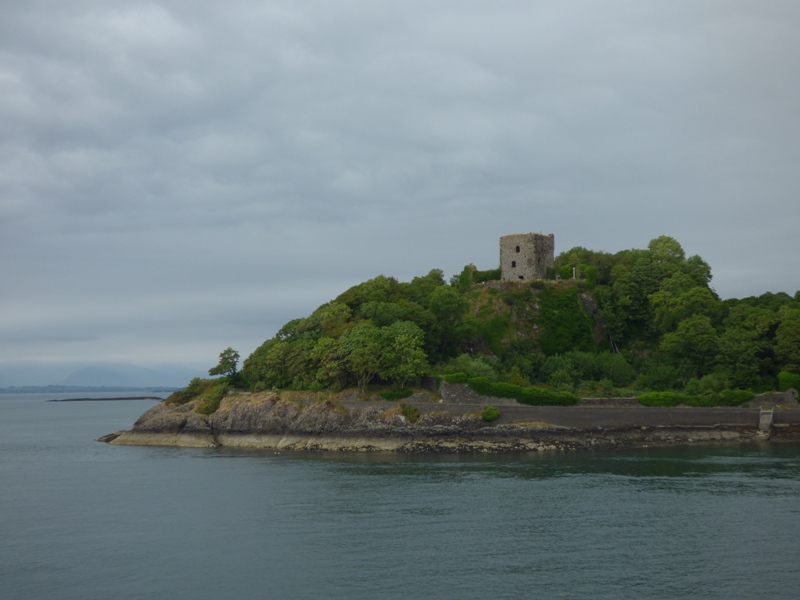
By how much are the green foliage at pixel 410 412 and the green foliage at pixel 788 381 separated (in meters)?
30.5

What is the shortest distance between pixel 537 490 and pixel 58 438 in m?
62.6

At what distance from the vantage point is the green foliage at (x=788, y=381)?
61969 mm

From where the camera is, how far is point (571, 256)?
8656 cm

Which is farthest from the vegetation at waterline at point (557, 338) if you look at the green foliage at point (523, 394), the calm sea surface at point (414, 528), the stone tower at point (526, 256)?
the calm sea surface at point (414, 528)

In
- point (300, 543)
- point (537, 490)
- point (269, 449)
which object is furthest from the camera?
point (269, 449)

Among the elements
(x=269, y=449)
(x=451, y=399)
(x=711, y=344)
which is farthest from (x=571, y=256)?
(x=269, y=449)

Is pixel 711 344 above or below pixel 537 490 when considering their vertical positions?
above

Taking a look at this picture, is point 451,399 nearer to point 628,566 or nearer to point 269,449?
point 269,449

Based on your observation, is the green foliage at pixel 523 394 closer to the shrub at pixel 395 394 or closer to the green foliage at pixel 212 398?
the shrub at pixel 395 394

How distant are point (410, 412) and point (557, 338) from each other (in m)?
21.6

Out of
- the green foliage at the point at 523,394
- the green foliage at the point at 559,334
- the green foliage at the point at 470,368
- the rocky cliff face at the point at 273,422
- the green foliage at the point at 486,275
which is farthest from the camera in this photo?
the green foliage at the point at 486,275

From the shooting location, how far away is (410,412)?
59.5 metres

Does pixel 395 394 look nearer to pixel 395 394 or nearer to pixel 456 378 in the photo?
pixel 395 394

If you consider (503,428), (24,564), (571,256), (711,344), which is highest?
(571,256)
